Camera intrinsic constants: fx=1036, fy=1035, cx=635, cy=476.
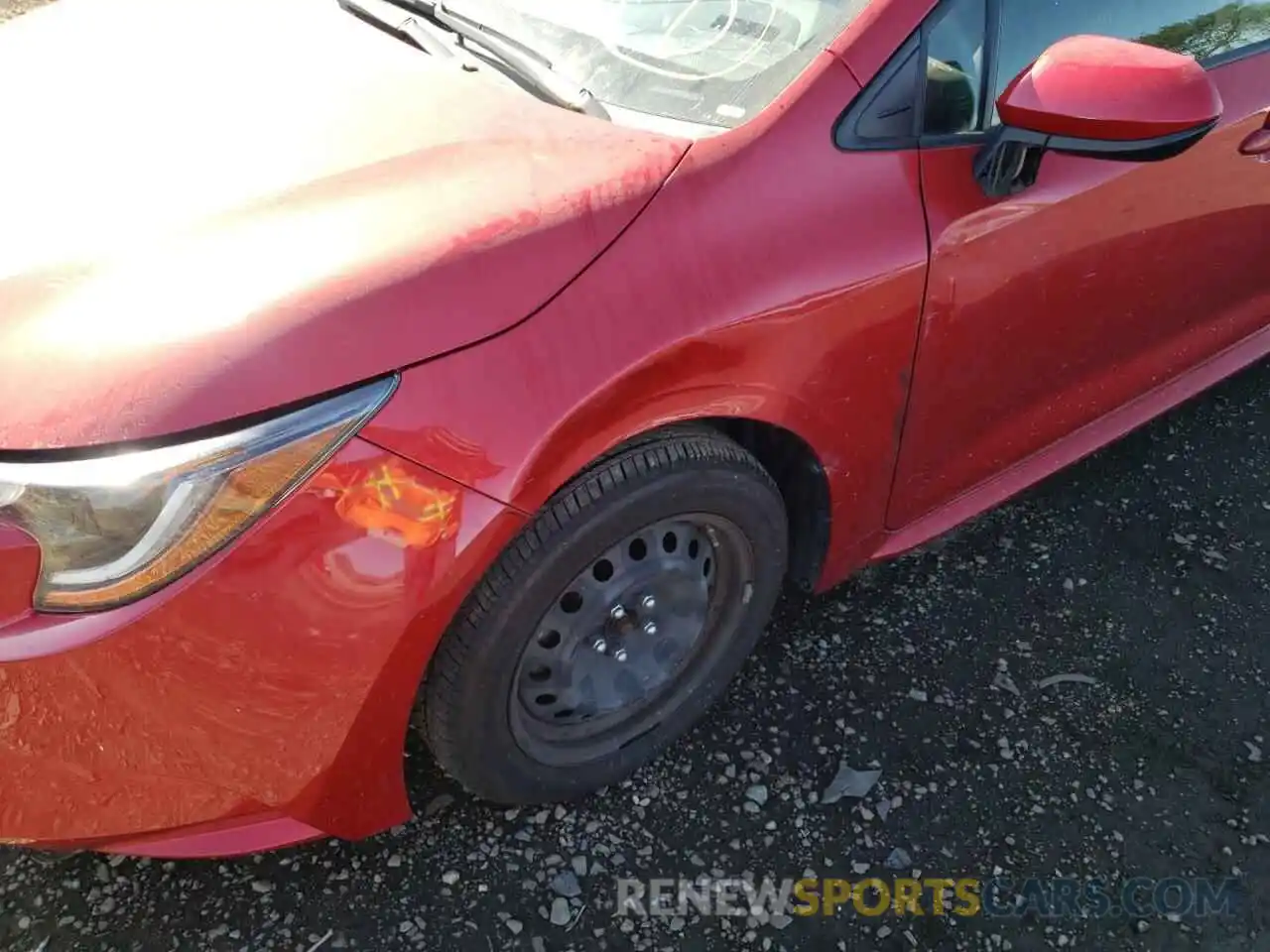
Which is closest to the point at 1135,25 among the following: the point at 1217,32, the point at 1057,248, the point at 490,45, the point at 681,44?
the point at 1217,32

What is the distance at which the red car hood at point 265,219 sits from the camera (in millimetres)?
1311

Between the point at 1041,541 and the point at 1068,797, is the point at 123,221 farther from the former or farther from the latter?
the point at 1041,541

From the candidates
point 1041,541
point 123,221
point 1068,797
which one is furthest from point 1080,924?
point 123,221

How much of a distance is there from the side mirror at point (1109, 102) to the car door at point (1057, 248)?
0.48ft

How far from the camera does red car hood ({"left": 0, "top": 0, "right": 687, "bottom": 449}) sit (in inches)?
51.6

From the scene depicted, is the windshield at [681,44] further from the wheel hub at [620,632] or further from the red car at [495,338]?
the wheel hub at [620,632]

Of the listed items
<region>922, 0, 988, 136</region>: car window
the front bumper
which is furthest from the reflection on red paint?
Answer: <region>922, 0, 988, 136</region>: car window

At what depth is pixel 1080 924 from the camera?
1.92 metres

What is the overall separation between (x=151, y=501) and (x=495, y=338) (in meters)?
0.49

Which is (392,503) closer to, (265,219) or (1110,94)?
(265,219)

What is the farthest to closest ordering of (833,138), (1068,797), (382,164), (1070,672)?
(1070,672) → (1068,797) → (833,138) → (382,164)

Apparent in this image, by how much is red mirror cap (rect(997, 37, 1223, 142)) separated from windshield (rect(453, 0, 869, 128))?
324mm

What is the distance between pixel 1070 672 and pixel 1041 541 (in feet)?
1.48

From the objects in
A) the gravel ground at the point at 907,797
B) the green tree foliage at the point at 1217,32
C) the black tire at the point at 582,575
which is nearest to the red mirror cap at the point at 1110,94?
the green tree foliage at the point at 1217,32
